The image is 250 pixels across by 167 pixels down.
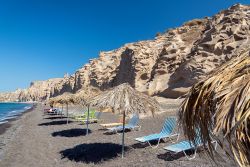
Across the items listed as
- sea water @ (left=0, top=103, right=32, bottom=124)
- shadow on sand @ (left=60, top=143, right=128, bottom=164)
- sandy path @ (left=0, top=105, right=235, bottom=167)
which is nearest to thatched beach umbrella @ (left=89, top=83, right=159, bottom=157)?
sandy path @ (left=0, top=105, right=235, bottom=167)

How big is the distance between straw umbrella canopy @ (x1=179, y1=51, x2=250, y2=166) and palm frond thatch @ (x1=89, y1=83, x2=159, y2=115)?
5.46m

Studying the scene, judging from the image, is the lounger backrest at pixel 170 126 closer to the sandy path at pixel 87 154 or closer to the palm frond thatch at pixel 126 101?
the sandy path at pixel 87 154

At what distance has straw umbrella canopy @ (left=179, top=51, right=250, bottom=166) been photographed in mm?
2359

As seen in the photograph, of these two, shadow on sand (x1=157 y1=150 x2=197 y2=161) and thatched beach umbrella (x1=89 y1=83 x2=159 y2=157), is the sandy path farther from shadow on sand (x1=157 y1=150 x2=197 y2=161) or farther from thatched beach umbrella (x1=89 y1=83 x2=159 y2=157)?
thatched beach umbrella (x1=89 y1=83 x2=159 y2=157)

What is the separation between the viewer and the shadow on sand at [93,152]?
29.1 ft

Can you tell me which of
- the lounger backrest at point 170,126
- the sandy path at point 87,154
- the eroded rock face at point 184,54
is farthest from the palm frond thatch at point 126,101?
the eroded rock face at point 184,54

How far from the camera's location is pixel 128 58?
4438cm

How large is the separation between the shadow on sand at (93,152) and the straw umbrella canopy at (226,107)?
5910mm

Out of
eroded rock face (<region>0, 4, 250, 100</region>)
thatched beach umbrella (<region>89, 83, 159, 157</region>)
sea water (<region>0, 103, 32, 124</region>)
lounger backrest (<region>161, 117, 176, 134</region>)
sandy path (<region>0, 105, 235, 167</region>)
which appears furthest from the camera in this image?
sea water (<region>0, 103, 32, 124</region>)

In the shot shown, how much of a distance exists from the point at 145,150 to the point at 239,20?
2368cm

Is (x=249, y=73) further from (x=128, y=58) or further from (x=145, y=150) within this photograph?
(x=128, y=58)

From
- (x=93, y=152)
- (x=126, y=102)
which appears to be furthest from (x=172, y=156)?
(x=93, y=152)

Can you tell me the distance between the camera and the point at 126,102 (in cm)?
886

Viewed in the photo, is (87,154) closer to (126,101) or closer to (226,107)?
(126,101)
